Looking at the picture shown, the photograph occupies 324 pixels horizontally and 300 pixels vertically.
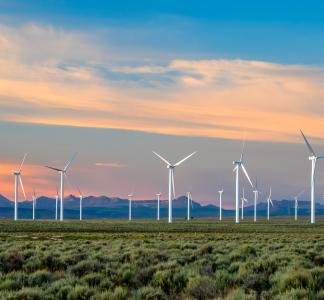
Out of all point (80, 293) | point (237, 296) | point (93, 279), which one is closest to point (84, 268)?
point (93, 279)

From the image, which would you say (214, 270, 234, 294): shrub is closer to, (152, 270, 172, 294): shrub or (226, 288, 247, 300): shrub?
(152, 270, 172, 294): shrub

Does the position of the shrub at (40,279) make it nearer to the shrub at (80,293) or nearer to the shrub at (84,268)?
the shrub at (84,268)

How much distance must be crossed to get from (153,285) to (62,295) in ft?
11.6

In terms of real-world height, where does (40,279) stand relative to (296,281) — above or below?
below

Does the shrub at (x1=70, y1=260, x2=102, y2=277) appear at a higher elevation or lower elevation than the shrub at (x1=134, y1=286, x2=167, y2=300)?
higher

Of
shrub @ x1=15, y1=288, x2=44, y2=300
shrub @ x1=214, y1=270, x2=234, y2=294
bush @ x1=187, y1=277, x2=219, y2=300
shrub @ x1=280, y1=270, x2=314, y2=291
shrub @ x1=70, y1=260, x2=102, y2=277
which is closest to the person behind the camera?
shrub @ x1=15, y1=288, x2=44, y2=300

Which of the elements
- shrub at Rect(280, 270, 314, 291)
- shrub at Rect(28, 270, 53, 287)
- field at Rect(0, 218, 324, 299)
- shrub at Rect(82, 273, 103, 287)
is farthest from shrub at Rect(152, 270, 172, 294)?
shrub at Rect(280, 270, 314, 291)

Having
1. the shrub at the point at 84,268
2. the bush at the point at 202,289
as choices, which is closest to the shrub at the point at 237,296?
the bush at the point at 202,289

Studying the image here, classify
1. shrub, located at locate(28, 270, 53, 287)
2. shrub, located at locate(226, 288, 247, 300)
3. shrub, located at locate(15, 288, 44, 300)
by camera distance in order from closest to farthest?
shrub, located at locate(226, 288, 247, 300)
shrub, located at locate(15, 288, 44, 300)
shrub, located at locate(28, 270, 53, 287)

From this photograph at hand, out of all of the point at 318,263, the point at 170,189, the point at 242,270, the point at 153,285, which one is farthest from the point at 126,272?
the point at 170,189

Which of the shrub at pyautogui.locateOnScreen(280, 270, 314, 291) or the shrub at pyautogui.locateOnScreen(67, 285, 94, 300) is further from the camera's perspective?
the shrub at pyautogui.locateOnScreen(280, 270, 314, 291)

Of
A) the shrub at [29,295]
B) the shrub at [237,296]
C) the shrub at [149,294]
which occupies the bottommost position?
the shrub at [149,294]

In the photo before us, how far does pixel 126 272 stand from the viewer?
20812 millimetres

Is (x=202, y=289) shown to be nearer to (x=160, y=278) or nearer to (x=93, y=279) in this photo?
(x=160, y=278)
